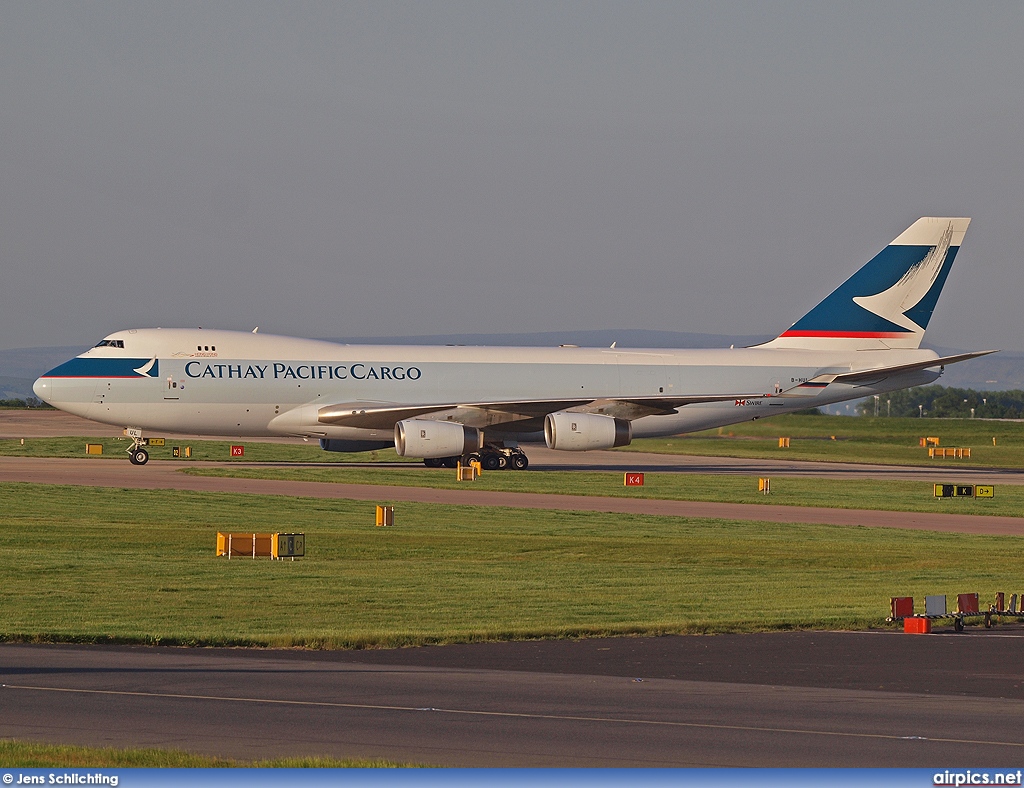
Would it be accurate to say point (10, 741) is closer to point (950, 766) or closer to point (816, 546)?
point (950, 766)

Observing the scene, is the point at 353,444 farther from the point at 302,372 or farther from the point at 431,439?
the point at 431,439

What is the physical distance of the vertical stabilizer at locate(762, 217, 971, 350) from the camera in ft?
209

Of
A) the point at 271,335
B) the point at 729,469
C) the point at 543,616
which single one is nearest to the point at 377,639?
the point at 543,616

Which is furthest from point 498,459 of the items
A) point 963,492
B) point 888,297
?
point 888,297

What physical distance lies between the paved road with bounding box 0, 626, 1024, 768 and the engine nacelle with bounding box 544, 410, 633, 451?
35355mm

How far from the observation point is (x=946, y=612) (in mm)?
21812

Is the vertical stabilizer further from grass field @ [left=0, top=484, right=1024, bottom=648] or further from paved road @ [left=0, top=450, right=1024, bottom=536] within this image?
grass field @ [left=0, top=484, right=1024, bottom=648]

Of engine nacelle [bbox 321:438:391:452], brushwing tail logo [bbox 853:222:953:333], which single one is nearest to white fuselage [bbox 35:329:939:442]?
engine nacelle [bbox 321:438:391:452]

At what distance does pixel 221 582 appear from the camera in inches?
A: 1015

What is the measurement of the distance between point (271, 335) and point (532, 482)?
40.1ft

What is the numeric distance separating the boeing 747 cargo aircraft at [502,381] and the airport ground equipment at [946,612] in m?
32.9

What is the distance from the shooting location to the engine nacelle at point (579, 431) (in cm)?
5562

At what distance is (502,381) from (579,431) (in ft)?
14.2

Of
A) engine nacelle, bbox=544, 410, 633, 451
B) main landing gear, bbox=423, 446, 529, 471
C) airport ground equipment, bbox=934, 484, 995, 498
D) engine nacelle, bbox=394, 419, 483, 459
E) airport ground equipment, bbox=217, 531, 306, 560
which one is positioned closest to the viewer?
airport ground equipment, bbox=217, 531, 306, 560
